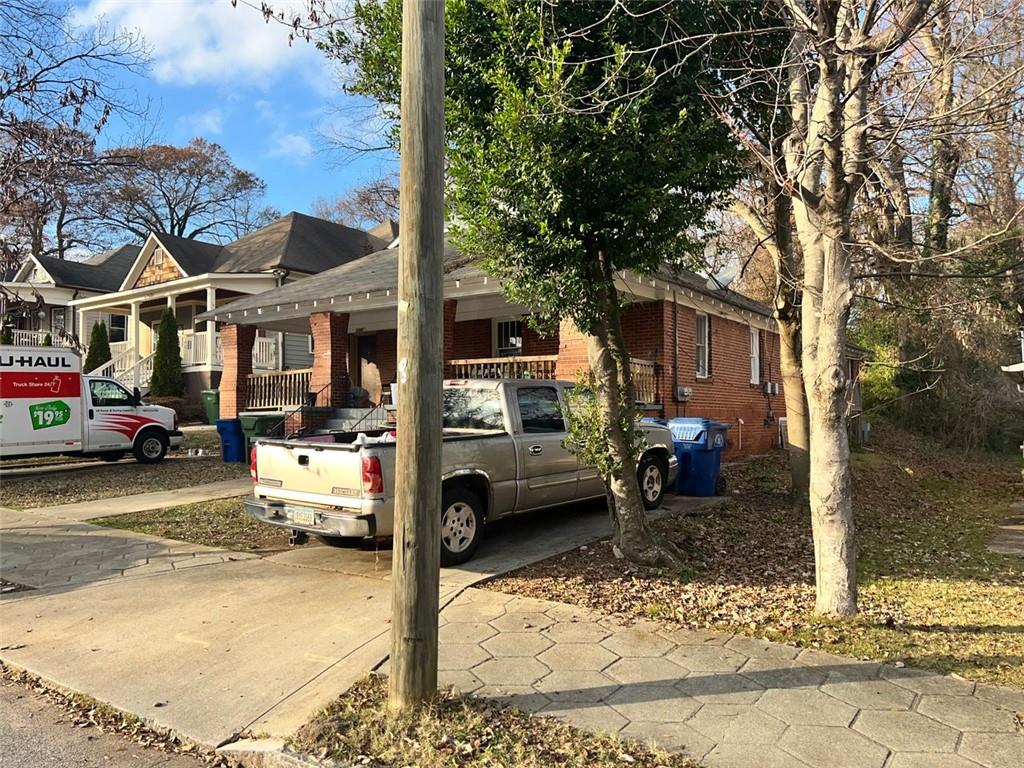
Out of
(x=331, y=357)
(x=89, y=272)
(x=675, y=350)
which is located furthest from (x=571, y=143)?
(x=89, y=272)

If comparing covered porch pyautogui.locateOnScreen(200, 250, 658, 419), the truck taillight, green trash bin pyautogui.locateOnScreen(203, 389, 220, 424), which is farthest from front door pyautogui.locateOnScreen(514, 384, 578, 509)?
green trash bin pyautogui.locateOnScreen(203, 389, 220, 424)

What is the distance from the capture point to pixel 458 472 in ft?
21.9

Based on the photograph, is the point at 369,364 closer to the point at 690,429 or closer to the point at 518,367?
the point at 518,367

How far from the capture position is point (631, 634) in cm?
490

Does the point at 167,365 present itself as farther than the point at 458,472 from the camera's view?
Yes

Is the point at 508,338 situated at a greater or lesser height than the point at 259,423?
greater

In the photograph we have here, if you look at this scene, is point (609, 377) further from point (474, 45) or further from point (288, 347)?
point (288, 347)

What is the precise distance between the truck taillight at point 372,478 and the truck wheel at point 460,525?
2.28 ft

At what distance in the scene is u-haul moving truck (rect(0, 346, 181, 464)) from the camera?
45.7 ft

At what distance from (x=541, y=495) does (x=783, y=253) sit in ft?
16.8

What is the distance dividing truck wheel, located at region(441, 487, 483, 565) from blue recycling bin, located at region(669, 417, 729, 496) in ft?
15.6

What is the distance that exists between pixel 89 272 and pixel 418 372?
3743 centimetres

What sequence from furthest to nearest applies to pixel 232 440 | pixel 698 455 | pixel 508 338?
pixel 508 338 < pixel 232 440 < pixel 698 455

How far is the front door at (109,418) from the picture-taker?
1512 cm
